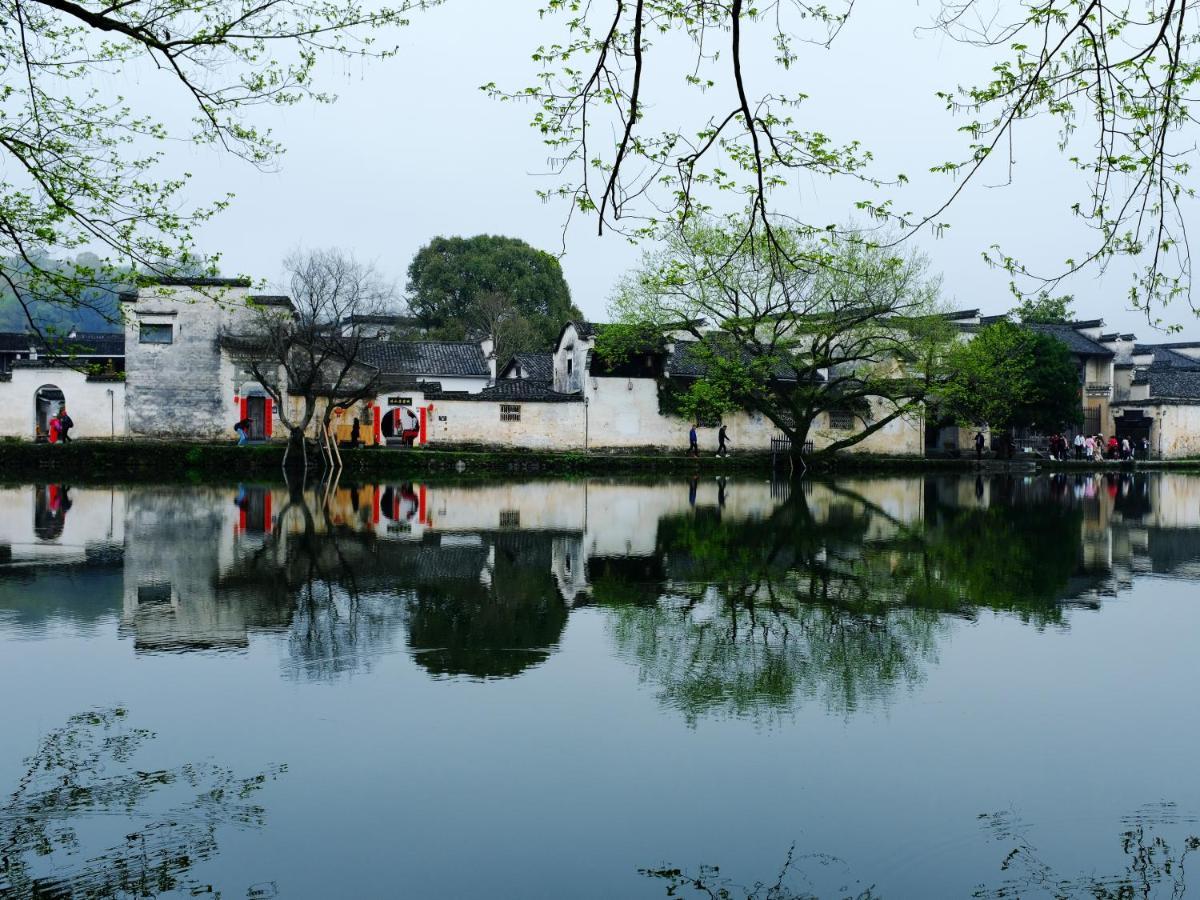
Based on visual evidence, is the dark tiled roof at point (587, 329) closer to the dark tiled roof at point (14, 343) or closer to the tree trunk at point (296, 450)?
the tree trunk at point (296, 450)

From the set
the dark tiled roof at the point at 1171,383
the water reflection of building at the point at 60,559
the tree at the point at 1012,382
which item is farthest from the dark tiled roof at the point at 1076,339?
the water reflection of building at the point at 60,559

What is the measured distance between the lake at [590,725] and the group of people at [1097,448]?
32539 mm

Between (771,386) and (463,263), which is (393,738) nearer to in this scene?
(771,386)

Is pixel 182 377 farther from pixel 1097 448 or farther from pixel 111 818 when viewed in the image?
pixel 1097 448

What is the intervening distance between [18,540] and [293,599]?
6231mm

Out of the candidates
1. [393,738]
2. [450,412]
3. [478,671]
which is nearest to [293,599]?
[478,671]

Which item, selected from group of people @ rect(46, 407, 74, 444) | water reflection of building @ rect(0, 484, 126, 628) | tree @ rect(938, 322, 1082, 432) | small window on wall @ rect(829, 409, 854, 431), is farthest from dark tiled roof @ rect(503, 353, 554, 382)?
water reflection of building @ rect(0, 484, 126, 628)

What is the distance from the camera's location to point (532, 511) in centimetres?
1931

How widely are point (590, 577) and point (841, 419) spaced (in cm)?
3197

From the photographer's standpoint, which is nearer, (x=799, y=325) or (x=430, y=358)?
(x=799, y=325)

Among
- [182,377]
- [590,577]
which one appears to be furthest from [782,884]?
[182,377]

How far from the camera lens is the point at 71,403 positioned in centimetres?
3516

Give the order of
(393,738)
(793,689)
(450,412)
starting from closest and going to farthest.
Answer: (393,738)
(793,689)
(450,412)

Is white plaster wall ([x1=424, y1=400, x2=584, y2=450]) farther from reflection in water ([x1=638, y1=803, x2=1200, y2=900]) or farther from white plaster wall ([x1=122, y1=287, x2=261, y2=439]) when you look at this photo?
reflection in water ([x1=638, y1=803, x2=1200, y2=900])
